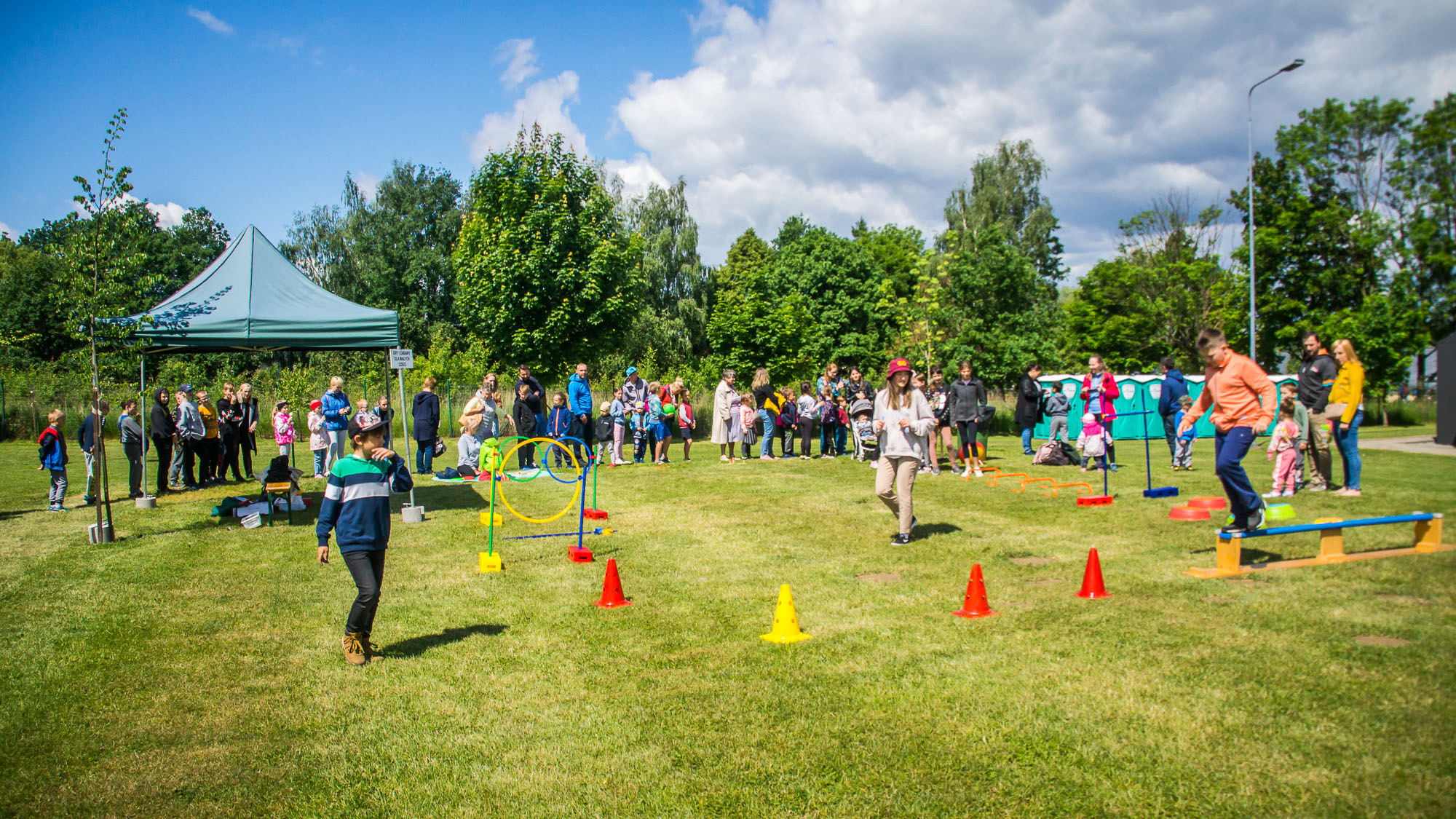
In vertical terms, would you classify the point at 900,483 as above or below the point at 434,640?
above

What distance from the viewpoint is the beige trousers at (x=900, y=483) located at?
9.30 m

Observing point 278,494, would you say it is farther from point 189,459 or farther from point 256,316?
point 189,459

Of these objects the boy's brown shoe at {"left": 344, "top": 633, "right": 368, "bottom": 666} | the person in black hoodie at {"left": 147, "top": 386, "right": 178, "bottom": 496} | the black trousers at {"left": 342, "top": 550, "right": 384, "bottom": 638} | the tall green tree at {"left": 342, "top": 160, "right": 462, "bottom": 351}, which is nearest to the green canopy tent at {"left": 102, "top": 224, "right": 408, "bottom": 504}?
the person in black hoodie at {"left": 147, "top": 386, "right": 178, "bottom": 496}

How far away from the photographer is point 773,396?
19469 millimetres

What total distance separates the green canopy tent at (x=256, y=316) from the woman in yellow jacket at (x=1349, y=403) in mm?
12324

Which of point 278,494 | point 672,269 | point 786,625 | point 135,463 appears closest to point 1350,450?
point 786,625

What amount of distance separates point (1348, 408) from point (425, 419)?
15026 millimetres

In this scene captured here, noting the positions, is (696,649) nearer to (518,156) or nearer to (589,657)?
(589,657)

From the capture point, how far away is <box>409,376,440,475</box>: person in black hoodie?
16.7 metres

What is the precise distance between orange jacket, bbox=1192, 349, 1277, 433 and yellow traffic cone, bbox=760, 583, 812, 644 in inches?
175

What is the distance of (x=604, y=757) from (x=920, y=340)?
3490 centimetres

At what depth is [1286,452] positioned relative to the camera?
11.2 metres

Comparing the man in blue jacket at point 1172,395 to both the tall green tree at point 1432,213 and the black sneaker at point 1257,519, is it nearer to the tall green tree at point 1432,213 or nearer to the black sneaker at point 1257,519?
the black sneaker at point 1257,519

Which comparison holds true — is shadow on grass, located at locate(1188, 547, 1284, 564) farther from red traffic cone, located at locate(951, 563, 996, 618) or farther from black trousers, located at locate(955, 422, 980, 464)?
black trousers, located at locate(955, 422, 980, 464)
